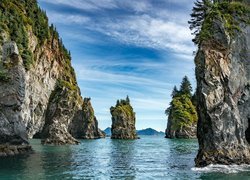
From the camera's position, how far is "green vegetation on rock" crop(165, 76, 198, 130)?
14475 centimetres

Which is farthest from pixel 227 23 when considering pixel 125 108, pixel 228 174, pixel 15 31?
pixel 125 108

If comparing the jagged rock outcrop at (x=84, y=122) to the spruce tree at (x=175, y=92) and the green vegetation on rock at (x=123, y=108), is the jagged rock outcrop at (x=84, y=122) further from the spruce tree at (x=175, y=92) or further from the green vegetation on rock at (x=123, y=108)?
the spruce tree at (x=175, y=92)

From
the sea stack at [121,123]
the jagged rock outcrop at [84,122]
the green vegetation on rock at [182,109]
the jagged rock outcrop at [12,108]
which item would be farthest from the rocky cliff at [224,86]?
the jagged rock outcrop at [84,122]

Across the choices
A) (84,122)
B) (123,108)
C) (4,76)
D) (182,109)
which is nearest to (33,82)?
(4,76)

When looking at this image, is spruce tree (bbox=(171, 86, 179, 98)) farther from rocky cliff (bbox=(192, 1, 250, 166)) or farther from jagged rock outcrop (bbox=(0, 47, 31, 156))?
rocky cliff (bbox=(192, 1, 250, 166))

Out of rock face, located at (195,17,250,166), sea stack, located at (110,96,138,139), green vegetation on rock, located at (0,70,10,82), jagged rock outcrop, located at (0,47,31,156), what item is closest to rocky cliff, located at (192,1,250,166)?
rock face, located at (195,17,250,166)

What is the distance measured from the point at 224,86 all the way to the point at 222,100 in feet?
6.03

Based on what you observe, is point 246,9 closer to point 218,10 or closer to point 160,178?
point 218,10

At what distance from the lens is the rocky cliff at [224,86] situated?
134ft

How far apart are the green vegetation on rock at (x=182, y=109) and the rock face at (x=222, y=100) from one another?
99.9 metres

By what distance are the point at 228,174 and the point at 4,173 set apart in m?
22.8

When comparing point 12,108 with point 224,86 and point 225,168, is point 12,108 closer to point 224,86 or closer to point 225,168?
point 224,86

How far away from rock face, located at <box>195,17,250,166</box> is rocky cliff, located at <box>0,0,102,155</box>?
32.6 meters

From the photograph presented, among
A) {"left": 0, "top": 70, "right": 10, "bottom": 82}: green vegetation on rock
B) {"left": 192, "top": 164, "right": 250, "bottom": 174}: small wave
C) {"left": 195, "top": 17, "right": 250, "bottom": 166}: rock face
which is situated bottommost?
{"left": 192, "top": 164, "right": 250, "bottom": 174}: small wave
